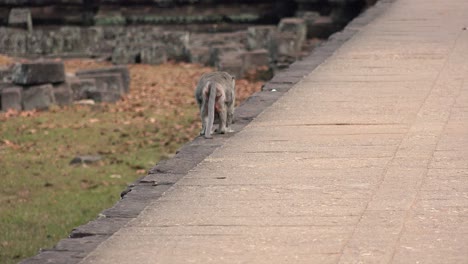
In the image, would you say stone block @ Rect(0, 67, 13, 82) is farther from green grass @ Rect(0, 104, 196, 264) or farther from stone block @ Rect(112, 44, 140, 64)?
stone block @ Rect(112, 44, 140, 64)

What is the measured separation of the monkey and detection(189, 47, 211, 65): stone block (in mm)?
12840

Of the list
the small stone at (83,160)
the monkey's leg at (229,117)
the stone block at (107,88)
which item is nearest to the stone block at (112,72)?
the stone block at (107,88)

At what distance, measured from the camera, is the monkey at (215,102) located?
9102 mm

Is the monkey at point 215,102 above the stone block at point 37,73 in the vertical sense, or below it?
above

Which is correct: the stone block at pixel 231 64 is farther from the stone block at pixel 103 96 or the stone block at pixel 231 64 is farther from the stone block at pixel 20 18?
the stone block at pixel 20 18

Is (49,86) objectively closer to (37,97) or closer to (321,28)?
(37,97)

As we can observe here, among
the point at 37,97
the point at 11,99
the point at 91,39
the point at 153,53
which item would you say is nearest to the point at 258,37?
the point at 153,53

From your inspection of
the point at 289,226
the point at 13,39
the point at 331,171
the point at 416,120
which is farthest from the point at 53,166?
the point at 13,39

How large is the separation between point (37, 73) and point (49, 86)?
0.34 meters

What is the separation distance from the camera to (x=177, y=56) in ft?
75.3

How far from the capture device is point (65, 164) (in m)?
13.8

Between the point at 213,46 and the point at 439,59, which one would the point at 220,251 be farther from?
the point at 213,46

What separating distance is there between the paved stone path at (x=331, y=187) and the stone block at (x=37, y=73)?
733 centimetres

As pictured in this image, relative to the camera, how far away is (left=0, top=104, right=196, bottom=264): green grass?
35.7 ft
